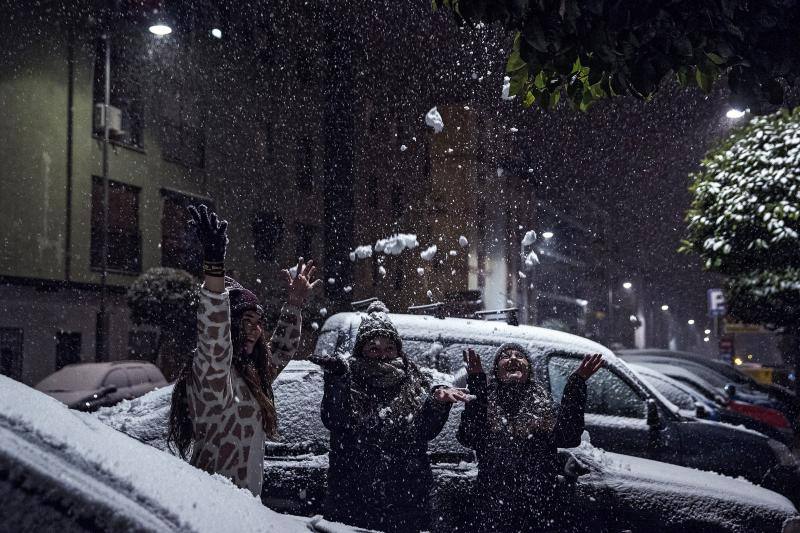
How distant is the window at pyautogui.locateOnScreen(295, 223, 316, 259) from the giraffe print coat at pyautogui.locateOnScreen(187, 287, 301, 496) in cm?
2833

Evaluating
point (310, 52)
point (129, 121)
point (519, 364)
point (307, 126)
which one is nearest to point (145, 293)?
point (129, 121)

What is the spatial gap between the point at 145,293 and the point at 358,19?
18.6 m

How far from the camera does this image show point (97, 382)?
1186cm

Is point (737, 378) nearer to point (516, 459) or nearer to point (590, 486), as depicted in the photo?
point (590, 486)

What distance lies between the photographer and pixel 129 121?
2530 centimetres

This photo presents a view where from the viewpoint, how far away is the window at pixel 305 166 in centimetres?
3147

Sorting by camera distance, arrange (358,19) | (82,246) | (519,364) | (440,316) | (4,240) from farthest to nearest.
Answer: (358,19) < (82,246) < (4,240) < (440,316) < (519,364)

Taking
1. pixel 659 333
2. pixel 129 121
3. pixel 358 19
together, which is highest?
pixel 358 19

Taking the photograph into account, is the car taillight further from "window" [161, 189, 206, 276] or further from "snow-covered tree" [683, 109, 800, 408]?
"window" [161, 189, 206, 276]

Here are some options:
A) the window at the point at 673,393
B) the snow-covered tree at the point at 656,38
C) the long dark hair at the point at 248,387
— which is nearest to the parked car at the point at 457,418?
the long dark hair at the point at 248,387

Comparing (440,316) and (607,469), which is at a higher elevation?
(440,316)

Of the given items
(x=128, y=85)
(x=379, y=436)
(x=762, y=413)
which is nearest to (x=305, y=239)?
(x=128, y=85)

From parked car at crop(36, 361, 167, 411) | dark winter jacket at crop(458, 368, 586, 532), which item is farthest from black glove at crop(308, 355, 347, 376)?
parked car at crop(36, 361, 167, 411)

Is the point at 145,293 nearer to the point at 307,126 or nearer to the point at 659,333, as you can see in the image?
the point at 307,126
